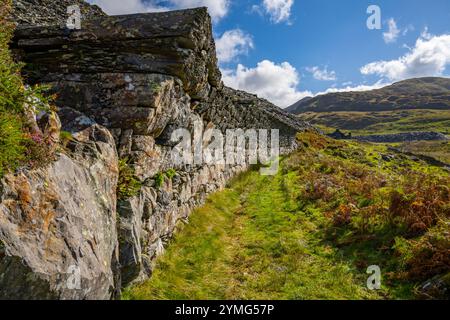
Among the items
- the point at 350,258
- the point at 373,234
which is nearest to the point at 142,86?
the point at 350,258

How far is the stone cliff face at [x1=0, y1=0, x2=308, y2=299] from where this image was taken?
4.67 metres

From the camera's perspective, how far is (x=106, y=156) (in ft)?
24.3

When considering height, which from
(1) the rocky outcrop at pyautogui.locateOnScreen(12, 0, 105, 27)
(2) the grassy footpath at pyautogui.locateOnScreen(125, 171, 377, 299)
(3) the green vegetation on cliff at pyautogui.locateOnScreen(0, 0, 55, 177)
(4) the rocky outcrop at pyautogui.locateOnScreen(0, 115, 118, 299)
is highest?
(1) the rocky outcrop at pyautogui.locateOnScreen(12, 0, 105, 27)

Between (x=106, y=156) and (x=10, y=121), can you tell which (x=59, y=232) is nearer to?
(x=10, y=121)

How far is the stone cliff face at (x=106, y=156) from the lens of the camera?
4.67 m

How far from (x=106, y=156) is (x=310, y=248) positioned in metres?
7.42

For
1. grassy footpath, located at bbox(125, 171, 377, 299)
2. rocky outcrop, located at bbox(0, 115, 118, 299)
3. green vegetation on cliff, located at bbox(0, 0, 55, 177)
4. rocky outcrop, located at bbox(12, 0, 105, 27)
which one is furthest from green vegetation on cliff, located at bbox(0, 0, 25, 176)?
rocky outcrop, located at bbox(12, 0, 105, 27)

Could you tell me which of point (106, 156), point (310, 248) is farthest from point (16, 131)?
point (310, 248)

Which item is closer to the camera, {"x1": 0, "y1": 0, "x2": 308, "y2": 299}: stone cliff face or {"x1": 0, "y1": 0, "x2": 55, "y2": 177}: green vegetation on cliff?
{"x1": 0, "y1": 0, "x2": 308, "y2": 299}: stone cliff face

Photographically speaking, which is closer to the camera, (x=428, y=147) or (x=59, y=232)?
(x=59, y=232)

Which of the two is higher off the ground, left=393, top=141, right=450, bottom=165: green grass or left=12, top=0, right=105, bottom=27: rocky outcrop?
left=12, top=0, right=105, bottom=27: rocky outcrop

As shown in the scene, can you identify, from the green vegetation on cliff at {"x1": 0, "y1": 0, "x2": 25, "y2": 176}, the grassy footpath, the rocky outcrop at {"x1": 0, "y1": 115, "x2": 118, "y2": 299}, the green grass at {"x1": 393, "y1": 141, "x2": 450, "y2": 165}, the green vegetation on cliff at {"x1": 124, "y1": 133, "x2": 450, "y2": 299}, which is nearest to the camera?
the rocky outcrop at {"x1": 0, "y1": 115, "x2": 118, "y2": 299}

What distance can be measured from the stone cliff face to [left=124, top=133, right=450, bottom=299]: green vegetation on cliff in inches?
36.6

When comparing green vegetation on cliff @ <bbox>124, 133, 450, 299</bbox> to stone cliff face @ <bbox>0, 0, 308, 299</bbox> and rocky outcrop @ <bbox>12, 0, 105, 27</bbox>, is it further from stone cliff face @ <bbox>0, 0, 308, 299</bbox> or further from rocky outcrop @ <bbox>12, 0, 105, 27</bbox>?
rocky outcrop @ <bbox>12, 0, 105, 27</bbox>
